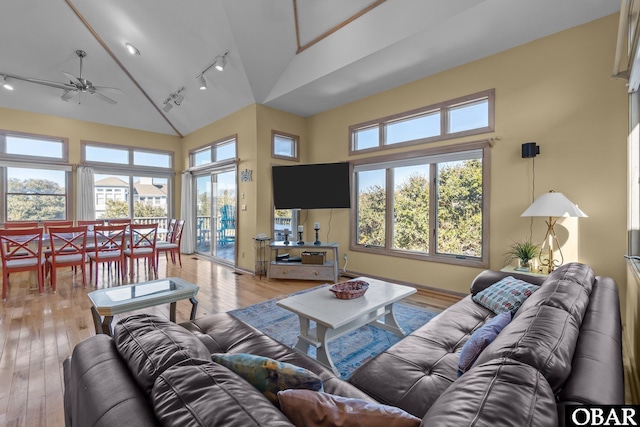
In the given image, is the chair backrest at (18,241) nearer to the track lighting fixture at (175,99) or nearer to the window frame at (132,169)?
the window frame at (132,169)

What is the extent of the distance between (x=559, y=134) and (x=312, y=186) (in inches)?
137

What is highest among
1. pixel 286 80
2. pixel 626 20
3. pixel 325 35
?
pixel 325 35

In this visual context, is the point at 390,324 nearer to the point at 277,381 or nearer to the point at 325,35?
the point at 277,381

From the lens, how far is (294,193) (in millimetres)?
5344

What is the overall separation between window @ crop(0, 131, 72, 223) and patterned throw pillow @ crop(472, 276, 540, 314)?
8.00 m

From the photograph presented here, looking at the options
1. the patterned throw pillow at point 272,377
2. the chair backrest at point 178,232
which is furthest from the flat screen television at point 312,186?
the patterned throw pillow at point 272,377

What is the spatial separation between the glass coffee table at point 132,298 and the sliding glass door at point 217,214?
323cm

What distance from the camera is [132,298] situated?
2.39m

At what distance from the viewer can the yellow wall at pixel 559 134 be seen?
2951mm

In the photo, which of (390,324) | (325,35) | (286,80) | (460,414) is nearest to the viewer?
(460,414)

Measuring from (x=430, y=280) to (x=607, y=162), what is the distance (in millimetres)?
2376

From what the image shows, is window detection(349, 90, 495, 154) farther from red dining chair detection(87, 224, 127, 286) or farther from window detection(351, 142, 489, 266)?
red dining chair detection(87, 224, 127, 286)

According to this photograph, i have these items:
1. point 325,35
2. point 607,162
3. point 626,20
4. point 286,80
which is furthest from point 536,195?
point 286,80

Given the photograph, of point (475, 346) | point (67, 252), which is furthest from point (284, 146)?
point (475, 346)
